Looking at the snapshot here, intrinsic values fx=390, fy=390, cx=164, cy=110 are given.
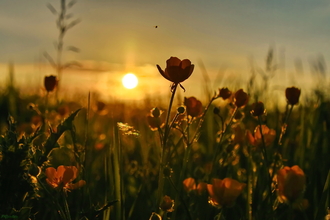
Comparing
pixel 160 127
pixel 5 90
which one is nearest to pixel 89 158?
pixel 160 127

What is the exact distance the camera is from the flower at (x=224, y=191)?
1.17m

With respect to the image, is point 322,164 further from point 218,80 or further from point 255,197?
point 218,80

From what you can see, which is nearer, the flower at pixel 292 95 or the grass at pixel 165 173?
the grass at pixel 165 173

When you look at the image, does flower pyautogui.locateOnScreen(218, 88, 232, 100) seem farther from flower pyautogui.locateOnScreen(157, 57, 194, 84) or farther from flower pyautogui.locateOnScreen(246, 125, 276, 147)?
flower pyautogui.locateOnScreen(157, 57, 194, 84)

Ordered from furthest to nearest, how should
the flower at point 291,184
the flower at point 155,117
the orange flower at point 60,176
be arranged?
the flower at point 155,117 → the orange flower at point 60,176 → the flower at point 291,184

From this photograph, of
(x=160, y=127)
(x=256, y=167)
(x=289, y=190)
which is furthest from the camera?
(x=256, y=167)

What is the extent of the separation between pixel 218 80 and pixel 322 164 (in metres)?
1.44

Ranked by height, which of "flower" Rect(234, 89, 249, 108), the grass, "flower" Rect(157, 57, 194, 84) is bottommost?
the grass

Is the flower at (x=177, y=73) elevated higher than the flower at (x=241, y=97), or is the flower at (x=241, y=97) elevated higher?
the flower at (x=177, y=73)

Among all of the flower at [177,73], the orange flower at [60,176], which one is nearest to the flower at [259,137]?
the flower at [177,73]

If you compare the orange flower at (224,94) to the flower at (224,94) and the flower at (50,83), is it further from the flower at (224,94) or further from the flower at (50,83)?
the flower at (50,83)

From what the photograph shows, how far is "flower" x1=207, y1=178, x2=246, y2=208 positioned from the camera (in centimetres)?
117

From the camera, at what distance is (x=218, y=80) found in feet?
11.3

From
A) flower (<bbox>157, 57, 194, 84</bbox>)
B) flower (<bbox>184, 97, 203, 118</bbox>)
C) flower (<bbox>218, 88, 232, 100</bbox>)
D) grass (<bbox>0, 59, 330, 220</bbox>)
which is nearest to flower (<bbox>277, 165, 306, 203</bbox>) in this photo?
grass (<bbox>0, 59, 330, 220</bbox>)
